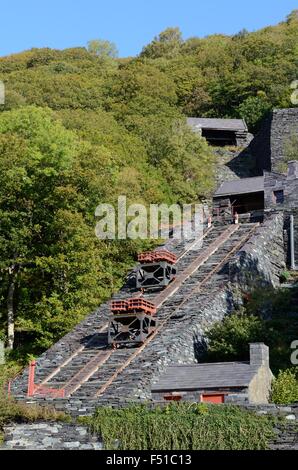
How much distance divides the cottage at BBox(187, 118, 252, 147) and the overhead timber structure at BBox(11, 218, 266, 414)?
2973cm

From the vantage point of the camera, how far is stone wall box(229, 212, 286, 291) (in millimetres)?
34344

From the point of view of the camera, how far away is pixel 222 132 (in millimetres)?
67875

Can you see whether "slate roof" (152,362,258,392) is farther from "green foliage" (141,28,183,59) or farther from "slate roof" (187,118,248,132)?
"green foliage" (141,28,183,59)

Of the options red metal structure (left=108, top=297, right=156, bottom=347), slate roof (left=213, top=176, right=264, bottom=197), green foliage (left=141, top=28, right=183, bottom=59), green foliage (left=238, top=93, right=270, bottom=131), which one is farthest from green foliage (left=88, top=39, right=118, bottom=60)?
red metal structure (left=108, top=297, right=156, bottom=347)

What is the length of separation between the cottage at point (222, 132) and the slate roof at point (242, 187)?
2013 cm

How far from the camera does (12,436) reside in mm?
24281

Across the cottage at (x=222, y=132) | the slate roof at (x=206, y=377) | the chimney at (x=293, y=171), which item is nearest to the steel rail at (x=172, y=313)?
the slate roof at (x=206, y=377)

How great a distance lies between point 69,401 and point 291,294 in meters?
11.6

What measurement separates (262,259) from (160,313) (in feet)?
19.7

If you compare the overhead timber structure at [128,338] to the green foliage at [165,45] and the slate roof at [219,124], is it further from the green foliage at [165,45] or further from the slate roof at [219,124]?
the green foliage at [165,45]

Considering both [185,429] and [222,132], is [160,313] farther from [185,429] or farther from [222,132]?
[222,132]

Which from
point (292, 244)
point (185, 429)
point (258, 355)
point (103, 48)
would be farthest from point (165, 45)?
point (185, 429)

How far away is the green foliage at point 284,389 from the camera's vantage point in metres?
25.8

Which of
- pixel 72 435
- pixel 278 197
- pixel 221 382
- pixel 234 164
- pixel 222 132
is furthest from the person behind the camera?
pixel 222 132
